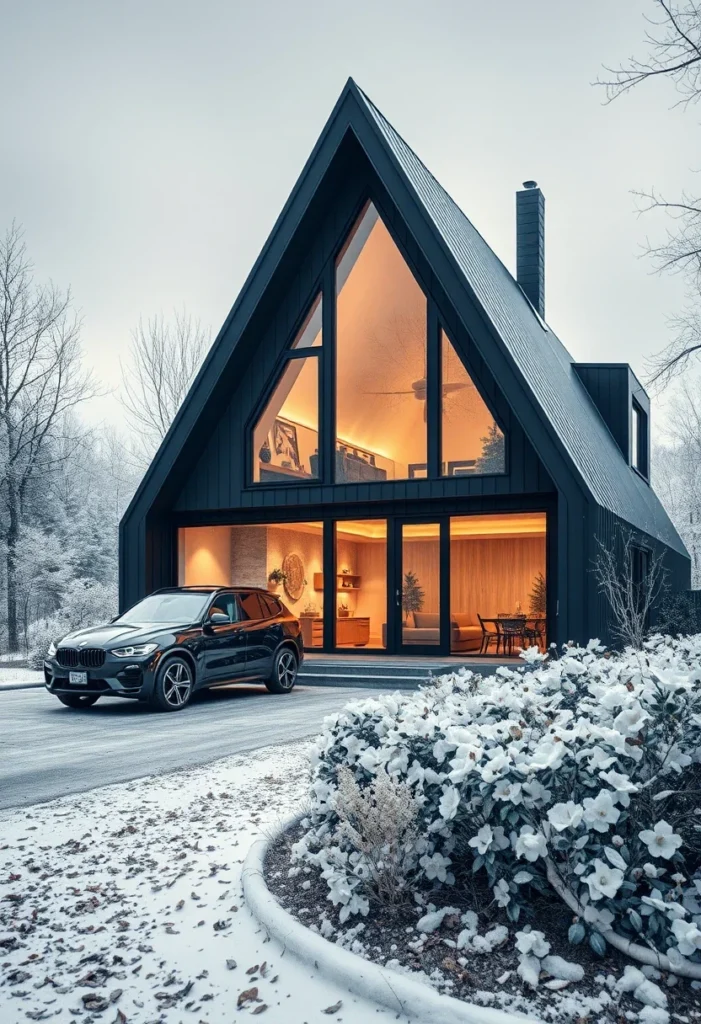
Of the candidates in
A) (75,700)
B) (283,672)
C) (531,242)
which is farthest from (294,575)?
(531,242)

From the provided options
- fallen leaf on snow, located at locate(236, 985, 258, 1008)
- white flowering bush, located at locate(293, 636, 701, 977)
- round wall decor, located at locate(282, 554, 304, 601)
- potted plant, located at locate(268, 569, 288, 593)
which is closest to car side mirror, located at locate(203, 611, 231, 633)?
round wall decor, located at locate(282, 554, 304, 601)

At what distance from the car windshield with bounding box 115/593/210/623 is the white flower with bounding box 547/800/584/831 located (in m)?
8.91

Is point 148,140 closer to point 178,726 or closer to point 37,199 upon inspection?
point 37,199

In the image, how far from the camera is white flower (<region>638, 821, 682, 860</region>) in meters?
3.39

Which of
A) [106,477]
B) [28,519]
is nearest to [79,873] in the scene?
[28,519]

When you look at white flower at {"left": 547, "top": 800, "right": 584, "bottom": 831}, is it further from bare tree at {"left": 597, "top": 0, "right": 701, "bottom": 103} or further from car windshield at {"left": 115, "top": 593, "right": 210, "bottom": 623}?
bare tree at {"left": 597, "top": 0, "right": 701, "bottom": 103}

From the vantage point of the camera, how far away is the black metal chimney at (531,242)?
23391mm

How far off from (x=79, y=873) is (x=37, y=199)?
97.8ft

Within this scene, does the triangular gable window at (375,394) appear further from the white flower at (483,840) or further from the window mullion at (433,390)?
the white flower at (483,840)

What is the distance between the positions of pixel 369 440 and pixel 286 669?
5.20m

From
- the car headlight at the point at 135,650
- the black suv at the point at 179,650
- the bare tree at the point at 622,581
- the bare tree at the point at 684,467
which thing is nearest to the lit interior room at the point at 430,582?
the bare tree at the point at 622,581

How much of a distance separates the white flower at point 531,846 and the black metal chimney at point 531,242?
21.9m

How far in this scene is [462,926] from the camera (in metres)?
3.68

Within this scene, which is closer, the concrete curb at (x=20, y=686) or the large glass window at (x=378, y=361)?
the concrete curb at (x=20, y=686)
